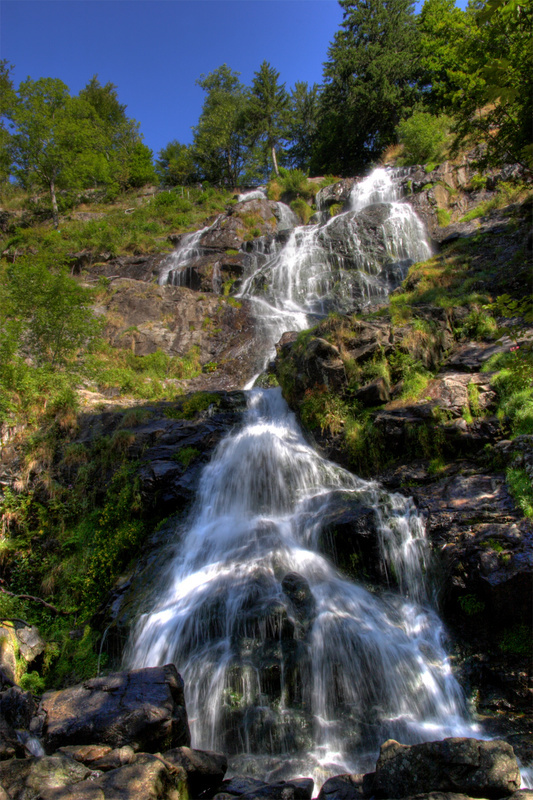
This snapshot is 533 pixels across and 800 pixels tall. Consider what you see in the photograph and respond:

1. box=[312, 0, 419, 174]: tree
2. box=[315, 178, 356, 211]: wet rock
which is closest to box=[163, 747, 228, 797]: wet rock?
box=[315, 178, 356, 211]: wet rock

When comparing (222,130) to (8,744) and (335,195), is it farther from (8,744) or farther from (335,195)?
(8,744)

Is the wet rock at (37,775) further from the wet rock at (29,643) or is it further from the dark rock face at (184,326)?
the dark rock face at (184,326)

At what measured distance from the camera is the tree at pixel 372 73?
2881 cm

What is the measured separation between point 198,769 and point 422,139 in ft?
92.7

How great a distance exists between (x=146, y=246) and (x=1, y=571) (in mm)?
21273

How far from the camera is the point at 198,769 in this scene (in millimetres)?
3971

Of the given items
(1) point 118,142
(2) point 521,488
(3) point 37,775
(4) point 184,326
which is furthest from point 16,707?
(1) point 118,142

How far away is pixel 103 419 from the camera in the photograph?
1138 centimetres

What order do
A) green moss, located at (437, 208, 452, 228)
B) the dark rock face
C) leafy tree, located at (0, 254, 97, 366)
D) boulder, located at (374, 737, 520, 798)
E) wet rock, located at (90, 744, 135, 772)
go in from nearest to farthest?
boulder, located at (374, 737, 520, 798)
wet rock, located at (90, 744, 135, 772)
leafy tree, located at (0, 254, 97, 366)
the dark rock face
green moss, located at (437, 208, 452, 228)

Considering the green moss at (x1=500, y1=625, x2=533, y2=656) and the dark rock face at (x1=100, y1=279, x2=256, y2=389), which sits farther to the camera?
the dark rock face at (x1=100, y1=279, x2=256, y2=389)

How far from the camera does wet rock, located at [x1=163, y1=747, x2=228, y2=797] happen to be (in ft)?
12.8

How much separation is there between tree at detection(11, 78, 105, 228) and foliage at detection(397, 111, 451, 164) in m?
21.9

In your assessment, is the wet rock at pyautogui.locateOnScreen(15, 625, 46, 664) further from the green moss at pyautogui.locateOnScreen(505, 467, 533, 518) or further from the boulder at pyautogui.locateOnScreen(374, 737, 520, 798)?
the green moss at pyautogui.locateOnScreen(505, 467, 533, 518)

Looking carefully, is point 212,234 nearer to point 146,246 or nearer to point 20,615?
point 146,246
